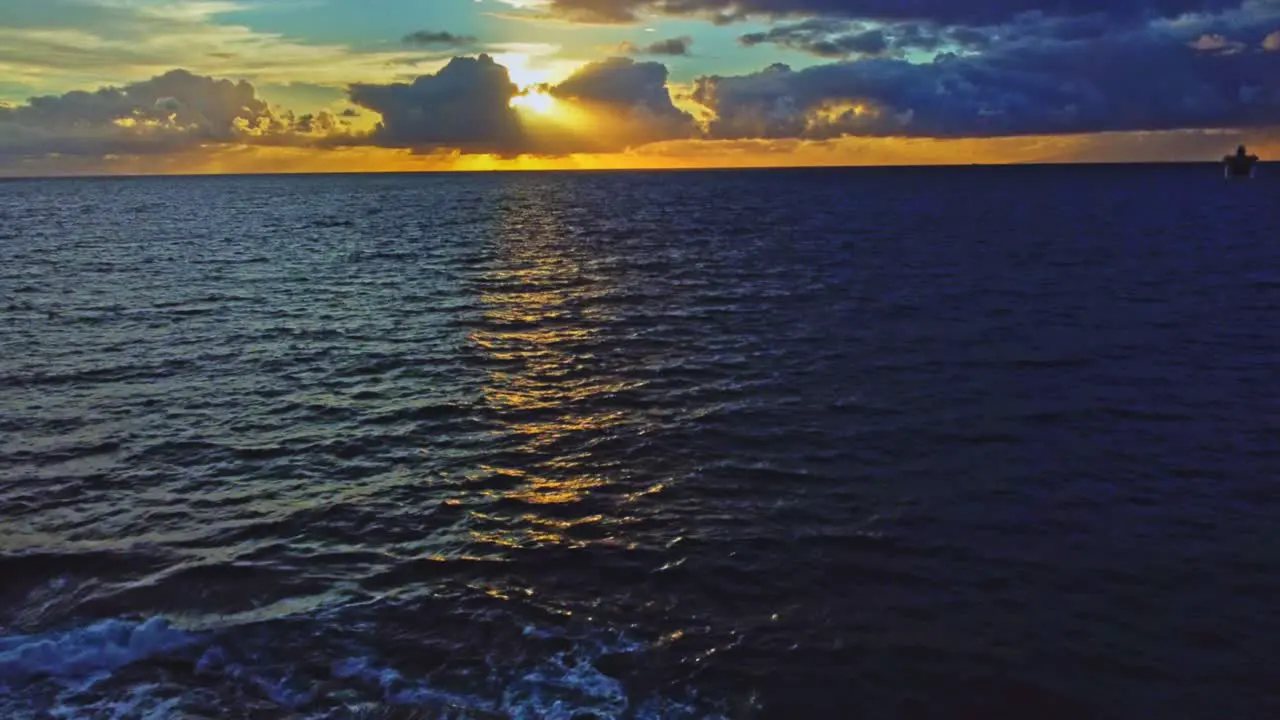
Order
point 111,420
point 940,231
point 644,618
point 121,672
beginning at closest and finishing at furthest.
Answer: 1. point 121,672
2. point 644,618
3. point 111,420
4. point 940,231

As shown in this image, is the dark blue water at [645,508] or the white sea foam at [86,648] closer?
the white sea foam at [86,648]

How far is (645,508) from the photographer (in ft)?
77.7

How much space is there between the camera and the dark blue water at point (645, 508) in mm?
15977

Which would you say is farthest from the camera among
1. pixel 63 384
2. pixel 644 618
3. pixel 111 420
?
pixel 63 384

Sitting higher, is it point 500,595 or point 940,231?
point 940,231

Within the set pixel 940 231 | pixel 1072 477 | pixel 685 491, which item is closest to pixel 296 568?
pixel 685 491

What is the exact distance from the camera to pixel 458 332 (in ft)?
157

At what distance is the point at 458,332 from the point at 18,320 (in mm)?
26898

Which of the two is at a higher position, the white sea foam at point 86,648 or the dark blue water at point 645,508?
the dark blue water at point 645,508

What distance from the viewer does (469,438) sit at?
29688 mm

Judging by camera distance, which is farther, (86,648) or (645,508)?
(645,508)

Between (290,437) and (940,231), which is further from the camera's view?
(940,231)

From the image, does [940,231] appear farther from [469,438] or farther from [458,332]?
[469,438]

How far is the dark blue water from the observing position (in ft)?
52.4
